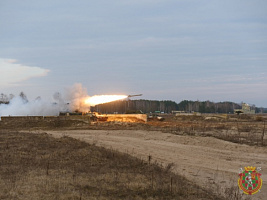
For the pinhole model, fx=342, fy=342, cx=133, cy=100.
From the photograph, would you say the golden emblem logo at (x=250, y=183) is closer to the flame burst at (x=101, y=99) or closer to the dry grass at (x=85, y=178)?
the dry grass at (x=85, y=178)

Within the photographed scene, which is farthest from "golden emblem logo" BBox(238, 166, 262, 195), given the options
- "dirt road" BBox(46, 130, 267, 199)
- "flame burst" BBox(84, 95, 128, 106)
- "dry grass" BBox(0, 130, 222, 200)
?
"flame burst" BBox(84, 95, 128, 106)

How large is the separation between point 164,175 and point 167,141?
660 inches

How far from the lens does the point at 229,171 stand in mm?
21312

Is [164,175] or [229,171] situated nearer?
[164,175]

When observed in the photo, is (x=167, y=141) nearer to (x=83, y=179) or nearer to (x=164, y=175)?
(x=164, y=175)

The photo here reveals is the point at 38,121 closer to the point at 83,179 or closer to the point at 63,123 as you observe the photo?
the point at 63,123

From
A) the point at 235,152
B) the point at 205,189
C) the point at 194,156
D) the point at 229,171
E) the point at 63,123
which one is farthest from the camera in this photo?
the point at 63,123

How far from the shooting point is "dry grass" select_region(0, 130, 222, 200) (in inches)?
523

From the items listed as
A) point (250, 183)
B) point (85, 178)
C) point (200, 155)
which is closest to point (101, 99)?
point (200, 155)

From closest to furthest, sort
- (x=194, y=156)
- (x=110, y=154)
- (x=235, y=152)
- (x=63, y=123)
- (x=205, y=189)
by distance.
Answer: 1. (x=205, y=189)
2. (x=110, y=154)
3. (x=194, y=156)
4. (x=235, y=152)
5. (x=63, y=123)

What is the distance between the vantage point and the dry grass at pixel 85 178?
13281mm

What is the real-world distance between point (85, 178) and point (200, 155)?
1356 centimetres

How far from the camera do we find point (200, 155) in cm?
2709

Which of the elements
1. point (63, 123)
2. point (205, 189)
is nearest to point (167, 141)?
point (205, 189)
